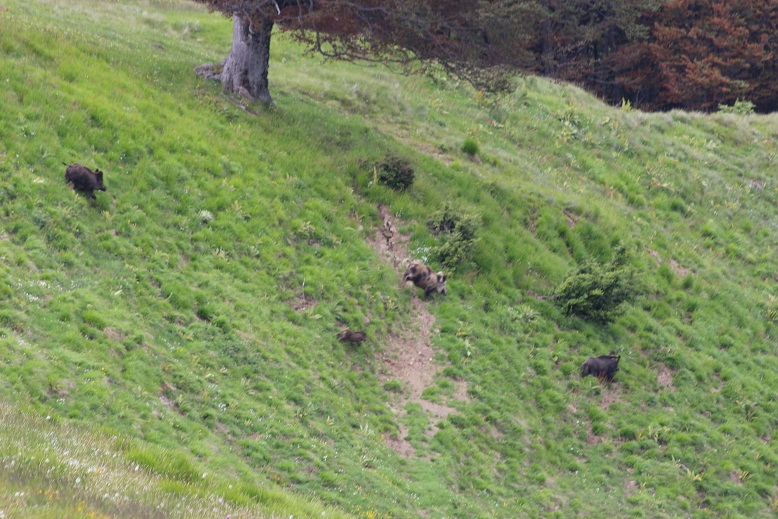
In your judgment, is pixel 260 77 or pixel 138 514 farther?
pixel 260 77

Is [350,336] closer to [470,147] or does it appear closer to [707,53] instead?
[470,147]

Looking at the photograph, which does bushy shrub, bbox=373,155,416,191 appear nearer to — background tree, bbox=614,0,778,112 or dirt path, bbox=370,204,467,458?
dirt path, bbox=370,204,467,458

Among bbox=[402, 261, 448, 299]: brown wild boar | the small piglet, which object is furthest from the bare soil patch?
the small piglet

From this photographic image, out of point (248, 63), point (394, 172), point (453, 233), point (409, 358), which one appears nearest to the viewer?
point (409, 358)

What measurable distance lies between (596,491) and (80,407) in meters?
11.6

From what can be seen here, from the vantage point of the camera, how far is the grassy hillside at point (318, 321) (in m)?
11.7

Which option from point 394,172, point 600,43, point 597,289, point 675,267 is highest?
point 600,43

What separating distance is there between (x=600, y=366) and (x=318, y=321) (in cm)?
809

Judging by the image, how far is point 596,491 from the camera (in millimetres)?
17406

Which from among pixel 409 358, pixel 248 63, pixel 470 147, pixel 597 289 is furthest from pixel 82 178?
pixel 470 147

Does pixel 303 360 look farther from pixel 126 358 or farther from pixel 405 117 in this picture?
pixel 405 117

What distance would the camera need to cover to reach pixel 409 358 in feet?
62.0

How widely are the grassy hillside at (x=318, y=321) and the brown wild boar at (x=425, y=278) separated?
356 mm

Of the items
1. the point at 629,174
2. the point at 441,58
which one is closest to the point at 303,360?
the point at 441,58
